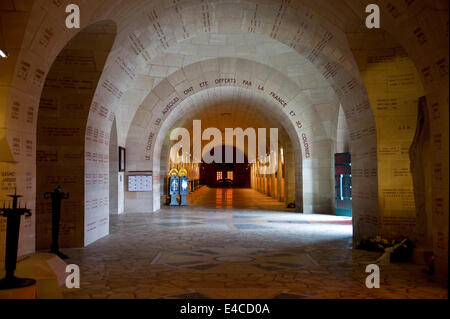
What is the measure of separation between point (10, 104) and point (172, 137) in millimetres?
15092

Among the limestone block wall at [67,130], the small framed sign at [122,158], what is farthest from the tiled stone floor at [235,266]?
the small framed sign at [122,158]

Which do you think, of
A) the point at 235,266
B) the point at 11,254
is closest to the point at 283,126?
the point at 235,266

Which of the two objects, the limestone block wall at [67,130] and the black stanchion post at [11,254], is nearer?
the black stanchion post at [11,254]

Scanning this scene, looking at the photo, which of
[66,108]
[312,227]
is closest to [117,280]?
[66,108]

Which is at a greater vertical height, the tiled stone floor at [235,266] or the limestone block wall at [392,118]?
the limestone block wall at [392,118]

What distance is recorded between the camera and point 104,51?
779cm

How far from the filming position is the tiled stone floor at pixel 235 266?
4816 millimetres

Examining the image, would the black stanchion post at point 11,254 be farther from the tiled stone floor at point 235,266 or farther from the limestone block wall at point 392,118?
the limestone block wall at point 392,118

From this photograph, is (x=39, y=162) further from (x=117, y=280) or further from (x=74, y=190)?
(x=117, y=280)

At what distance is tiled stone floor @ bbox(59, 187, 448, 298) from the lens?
4816 mm

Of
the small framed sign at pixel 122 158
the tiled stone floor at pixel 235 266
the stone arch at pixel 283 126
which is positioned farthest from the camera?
the stone arch at pixel 283 126

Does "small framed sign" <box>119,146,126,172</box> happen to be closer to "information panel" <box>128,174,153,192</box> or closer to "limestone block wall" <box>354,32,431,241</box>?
"information panel" <box>128,174,153,192</box>

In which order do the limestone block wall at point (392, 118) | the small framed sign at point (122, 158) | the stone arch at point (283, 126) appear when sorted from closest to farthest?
1. the limestone block wall at point (392, 118)
2. the small framed sign at point (122, 158)
3. the stone arch at point (283, 126)

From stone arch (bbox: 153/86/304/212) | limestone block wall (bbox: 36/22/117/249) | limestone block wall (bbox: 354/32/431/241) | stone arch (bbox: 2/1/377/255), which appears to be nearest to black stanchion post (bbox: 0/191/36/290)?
stone arch (bbox: 2/1/377/255)
